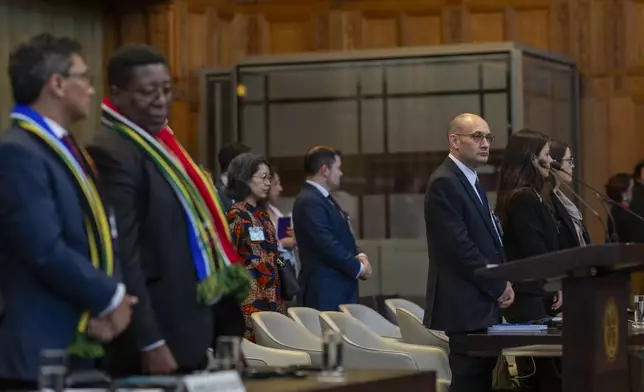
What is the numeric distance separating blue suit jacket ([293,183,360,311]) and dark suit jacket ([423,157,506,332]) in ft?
5.48

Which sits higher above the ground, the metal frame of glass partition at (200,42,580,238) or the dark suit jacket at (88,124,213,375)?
the metal frame of glass partition at (200,42,580,238)

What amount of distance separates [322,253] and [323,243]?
7 centimetres

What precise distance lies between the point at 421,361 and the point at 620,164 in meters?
5.34

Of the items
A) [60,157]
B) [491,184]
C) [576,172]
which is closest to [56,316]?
[60,157]

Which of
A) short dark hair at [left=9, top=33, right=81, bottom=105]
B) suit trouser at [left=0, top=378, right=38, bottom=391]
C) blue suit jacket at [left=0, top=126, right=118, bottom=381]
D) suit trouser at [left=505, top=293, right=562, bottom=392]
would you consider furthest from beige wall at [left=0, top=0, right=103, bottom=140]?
suit trouser at [left=0, top=378, right=38, bottom=391]

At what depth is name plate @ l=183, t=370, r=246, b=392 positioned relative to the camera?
244 centimetres

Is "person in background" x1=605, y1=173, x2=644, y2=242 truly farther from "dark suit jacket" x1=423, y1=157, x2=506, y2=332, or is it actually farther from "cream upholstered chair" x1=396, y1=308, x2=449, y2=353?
"dark suit jacket" x1=423, y1=157, x2=506, y2=332

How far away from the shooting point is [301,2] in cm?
1073

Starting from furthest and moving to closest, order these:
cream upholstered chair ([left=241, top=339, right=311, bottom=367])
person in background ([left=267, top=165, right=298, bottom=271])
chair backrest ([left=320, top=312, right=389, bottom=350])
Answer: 1. person in background ([left=267, top=165, right=298, bottom=271])
2. chair backrest ([left=320, top=312, right=389, bottom=350])
3. cream upholstered chair ([left=241, top=339, right=311, bottom=367])

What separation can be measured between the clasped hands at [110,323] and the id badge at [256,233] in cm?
313

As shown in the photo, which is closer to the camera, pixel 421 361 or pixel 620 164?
pixel 421 361

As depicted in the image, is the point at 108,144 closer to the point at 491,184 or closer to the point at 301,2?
the point at 491,184

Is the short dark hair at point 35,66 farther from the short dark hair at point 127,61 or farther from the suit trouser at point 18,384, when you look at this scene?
the suit trouser at point 18,384

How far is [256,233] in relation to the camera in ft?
19.8
